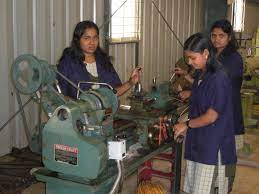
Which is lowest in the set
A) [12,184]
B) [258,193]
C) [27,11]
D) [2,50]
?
[258,193]

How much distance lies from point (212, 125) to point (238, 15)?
506 cm

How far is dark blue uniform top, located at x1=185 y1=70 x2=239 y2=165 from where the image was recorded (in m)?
1.67

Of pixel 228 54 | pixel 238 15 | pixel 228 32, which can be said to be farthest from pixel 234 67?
pixel 238 15

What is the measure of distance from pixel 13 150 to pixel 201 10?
3557mm

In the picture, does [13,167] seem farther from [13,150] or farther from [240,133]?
[240,133]

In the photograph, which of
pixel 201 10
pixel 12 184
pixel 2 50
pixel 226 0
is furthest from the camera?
pixel 201 10

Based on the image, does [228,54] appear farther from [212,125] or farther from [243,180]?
[243,180]

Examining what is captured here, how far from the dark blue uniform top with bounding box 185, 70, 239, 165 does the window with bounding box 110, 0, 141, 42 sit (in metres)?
1.42

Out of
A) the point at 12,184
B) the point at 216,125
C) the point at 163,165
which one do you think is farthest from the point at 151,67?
the point at 12,184

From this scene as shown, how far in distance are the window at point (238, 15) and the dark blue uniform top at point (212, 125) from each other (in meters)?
4.46

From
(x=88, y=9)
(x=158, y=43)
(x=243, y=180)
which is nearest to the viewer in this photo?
(x=88, y=9)

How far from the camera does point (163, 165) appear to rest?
3.15 meters

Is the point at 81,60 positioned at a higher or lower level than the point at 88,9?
lower

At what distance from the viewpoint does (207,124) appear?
169 centimetres
